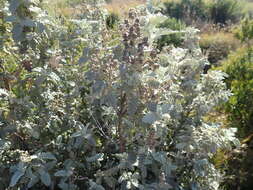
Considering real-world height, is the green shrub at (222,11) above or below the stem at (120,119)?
below

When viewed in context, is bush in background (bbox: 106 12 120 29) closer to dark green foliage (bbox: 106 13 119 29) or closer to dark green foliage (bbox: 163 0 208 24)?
dark green foliage (bbox: 106 13 119 29)

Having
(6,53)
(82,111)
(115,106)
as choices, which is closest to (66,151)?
(82,111)

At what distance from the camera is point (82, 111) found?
225 centimetres

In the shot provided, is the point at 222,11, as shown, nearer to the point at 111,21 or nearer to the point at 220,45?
the point at 220,45

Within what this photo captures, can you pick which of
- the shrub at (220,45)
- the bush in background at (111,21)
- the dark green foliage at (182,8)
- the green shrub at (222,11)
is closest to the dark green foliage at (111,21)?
the bush in background at (111,21)

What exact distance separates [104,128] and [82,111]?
0.18 meters

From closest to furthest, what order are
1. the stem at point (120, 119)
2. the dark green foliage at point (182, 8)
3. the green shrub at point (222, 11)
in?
the stem at point (120, 119) → the dark green foliage at point (182, 8) → the green shrub at point (222, 11)

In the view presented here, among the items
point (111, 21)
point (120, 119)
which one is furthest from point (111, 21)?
point (120, 119)

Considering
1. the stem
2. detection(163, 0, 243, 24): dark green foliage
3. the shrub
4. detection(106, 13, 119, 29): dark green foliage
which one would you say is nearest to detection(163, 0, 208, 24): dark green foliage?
detection(163, 0, 243, 24): dark green foliage

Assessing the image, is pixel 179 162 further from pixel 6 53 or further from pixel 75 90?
pixel 6 53

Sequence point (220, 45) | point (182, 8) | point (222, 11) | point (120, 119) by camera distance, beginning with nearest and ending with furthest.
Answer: point (120, 119) → point (220, 45) → point (182, 8) → point (222, 11)

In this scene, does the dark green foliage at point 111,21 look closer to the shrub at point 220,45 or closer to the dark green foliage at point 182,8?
the shrub at point 220,45

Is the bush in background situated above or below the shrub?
above

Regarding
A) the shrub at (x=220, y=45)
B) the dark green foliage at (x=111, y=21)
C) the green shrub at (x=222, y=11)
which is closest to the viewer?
the dark green foliage at (x=111, y=21)
